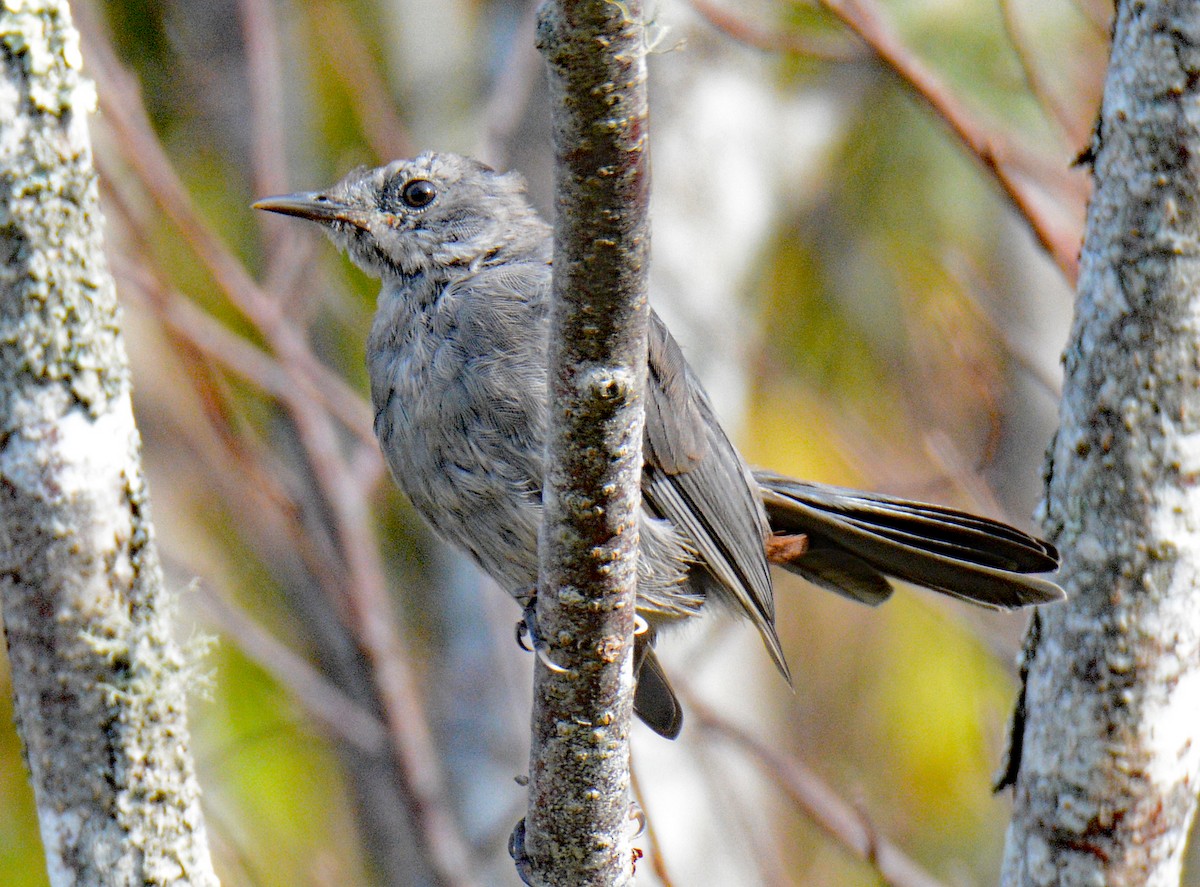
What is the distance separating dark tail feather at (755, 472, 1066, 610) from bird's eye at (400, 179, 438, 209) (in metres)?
1.22

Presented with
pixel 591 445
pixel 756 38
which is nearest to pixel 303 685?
pixel 756 38

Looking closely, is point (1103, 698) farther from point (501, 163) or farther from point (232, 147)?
point (232, 147)

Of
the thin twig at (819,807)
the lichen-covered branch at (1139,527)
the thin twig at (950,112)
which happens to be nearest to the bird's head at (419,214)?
the thin twig at (950,112)

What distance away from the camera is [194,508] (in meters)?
6.69

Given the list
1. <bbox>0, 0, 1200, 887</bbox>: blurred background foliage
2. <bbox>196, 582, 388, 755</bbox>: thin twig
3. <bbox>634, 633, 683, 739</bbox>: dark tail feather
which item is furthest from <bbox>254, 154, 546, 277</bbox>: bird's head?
<bbox>196, 582, 388, 755</bbox>: thin twig

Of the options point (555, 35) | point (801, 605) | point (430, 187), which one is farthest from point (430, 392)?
point (801, 605)

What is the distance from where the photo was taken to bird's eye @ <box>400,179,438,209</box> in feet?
12.0

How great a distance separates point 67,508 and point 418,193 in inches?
72.7

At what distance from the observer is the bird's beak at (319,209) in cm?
355

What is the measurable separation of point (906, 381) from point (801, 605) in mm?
2496

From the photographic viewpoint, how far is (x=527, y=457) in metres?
2.84

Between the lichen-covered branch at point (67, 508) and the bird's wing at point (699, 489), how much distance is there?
138 cm

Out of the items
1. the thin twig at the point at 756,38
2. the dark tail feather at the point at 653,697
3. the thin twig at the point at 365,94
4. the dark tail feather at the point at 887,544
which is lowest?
the dark tail feather at the point at 653,697

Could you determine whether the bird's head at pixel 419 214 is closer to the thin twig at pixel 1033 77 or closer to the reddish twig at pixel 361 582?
the reddish twig at pixel 361 582
